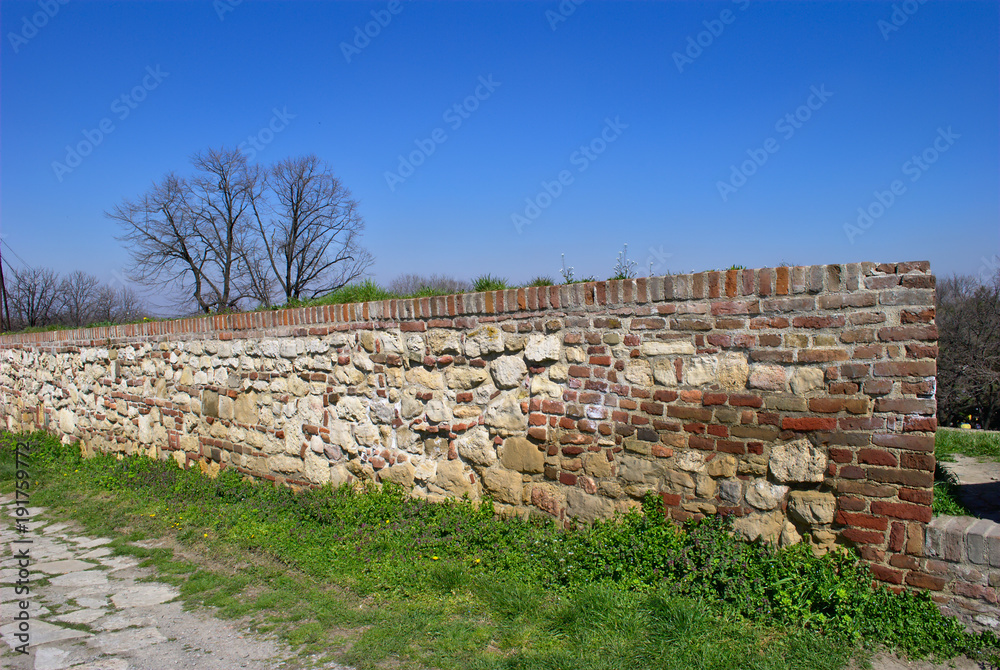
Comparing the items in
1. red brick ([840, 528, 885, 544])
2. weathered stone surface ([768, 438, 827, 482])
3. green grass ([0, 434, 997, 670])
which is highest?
weathered stone surface ([768, 438, 827, 482])

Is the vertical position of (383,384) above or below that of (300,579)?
above

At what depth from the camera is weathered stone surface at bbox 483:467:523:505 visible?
456cm

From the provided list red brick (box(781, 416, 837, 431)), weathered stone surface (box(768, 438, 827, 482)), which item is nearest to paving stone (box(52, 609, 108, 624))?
weathered stone surface (box(768, 438, 827, 482))

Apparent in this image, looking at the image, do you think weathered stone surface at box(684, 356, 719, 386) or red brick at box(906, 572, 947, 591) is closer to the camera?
red brick at box(906, 572, 947, 591)

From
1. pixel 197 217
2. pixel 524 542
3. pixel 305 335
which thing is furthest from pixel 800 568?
pixel 197 217

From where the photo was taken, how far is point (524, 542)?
4.13 m

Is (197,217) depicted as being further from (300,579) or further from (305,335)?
(300,579)

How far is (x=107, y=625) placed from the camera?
387 centimetres

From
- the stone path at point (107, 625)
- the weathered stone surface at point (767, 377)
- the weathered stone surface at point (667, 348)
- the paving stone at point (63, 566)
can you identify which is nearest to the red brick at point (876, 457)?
the weathered stone surface at point (767, 377)

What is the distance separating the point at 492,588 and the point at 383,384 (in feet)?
7.25

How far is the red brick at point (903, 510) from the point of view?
311 centimetres

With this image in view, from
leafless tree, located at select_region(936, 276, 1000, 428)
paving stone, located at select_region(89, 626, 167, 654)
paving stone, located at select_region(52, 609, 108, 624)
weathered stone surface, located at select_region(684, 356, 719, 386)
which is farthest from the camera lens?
leafless tree, located at select_region(936, 276, 1000, 428)

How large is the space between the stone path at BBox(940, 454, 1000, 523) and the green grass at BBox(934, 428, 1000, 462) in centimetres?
12

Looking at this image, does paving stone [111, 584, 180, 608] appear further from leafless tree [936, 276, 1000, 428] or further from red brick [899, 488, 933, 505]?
leafless tree [936, 276, 1000, 428]
